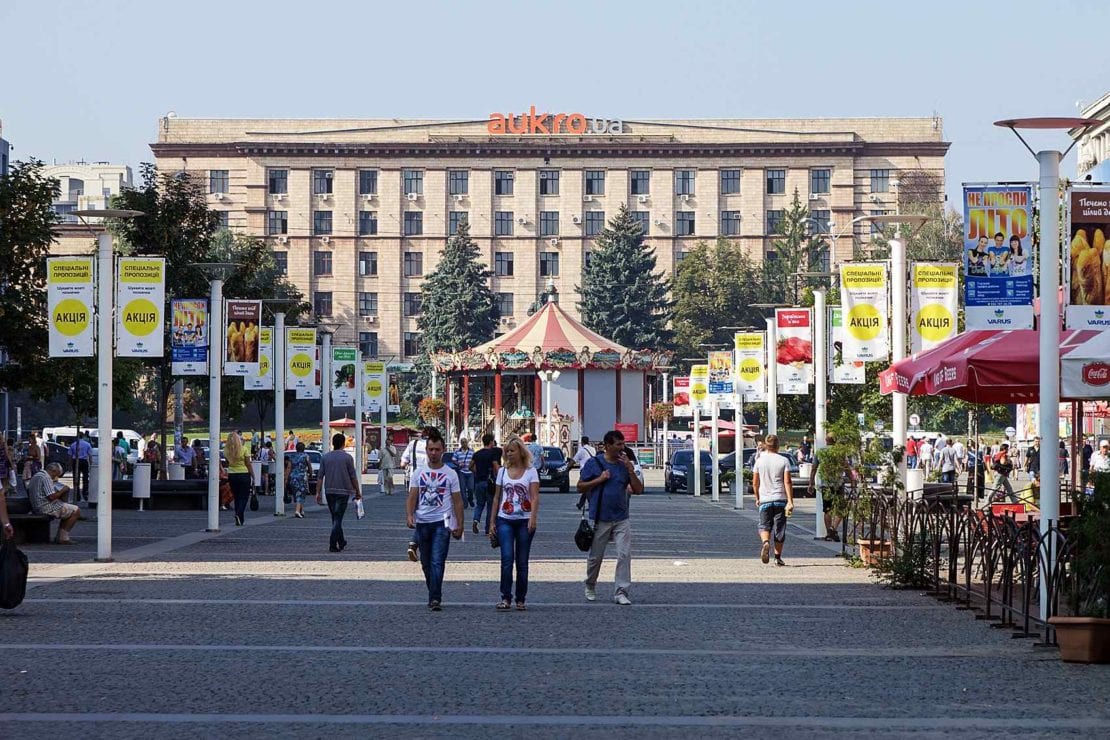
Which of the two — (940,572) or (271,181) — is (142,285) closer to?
(940,572)

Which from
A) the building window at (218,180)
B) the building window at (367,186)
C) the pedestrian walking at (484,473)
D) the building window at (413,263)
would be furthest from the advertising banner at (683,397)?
the building window at (218,180)

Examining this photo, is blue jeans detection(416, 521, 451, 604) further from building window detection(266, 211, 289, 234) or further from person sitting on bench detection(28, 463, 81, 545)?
building window detection(266, 211, 289, 234)

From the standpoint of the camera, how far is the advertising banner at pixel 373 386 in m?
64.7

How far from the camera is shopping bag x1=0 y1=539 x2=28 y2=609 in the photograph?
1708cm

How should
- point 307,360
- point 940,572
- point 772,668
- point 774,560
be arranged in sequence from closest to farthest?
1. point 772,668
2. point 940,572
3. point 774,560
4. point 307,360

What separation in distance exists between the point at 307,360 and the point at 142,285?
58.2ft

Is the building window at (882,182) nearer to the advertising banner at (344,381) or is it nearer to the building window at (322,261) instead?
the building window at (322,261)

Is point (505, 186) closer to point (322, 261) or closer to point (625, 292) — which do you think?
point (322, 261)

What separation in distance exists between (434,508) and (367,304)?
12759 cm

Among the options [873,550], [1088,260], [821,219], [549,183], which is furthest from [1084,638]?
[821,219]

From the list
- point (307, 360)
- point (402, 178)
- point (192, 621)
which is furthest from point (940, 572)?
point (402, 178)

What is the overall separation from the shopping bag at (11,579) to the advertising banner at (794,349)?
2158cm

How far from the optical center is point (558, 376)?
82.5 metres

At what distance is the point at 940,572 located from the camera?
66.3 ft
